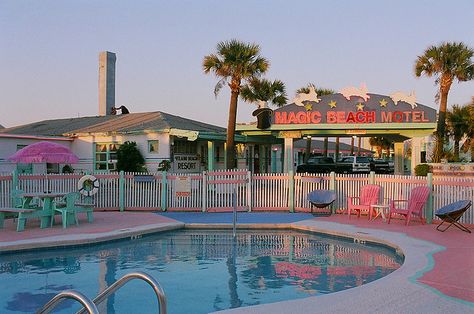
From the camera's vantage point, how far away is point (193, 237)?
14391 mm

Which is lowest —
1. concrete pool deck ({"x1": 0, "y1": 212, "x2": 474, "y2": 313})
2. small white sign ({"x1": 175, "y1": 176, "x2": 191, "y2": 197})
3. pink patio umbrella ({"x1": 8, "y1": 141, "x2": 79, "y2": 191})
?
concrete pool deck ({"x1": 0, "y1": 212, "x2": 474, "y2": 313})

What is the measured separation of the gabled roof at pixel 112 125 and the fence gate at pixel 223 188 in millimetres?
5919

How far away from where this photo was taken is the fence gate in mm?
18672

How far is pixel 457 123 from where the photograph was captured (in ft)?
131

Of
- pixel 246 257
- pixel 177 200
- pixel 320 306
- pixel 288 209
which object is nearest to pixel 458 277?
pixel 320 306

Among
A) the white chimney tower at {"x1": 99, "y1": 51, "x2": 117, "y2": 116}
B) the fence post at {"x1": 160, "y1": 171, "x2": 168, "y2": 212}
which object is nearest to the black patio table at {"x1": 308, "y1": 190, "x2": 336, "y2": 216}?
the fence post at {"x1": 160, "y1": 171, "x2": 168, "y2": 212}

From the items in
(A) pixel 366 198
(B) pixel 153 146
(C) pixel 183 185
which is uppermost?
(B) pixel 153 146

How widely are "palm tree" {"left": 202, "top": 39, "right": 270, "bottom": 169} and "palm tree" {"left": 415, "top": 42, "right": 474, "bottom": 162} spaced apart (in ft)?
44.5

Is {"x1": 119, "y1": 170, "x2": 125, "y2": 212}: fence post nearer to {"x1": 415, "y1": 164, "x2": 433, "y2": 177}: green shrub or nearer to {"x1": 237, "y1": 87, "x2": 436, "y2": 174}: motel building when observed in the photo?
{"x1": 237, "y1": 87, "x2": 436, "y2": 174}: motel building

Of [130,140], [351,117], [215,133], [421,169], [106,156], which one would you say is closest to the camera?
[351,117]

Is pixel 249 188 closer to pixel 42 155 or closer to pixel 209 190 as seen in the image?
pixel 209 190

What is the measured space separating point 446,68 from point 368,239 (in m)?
A: 23.7

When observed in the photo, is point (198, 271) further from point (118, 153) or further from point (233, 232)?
point (118, 153)

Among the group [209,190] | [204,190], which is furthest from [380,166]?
[204,190]
